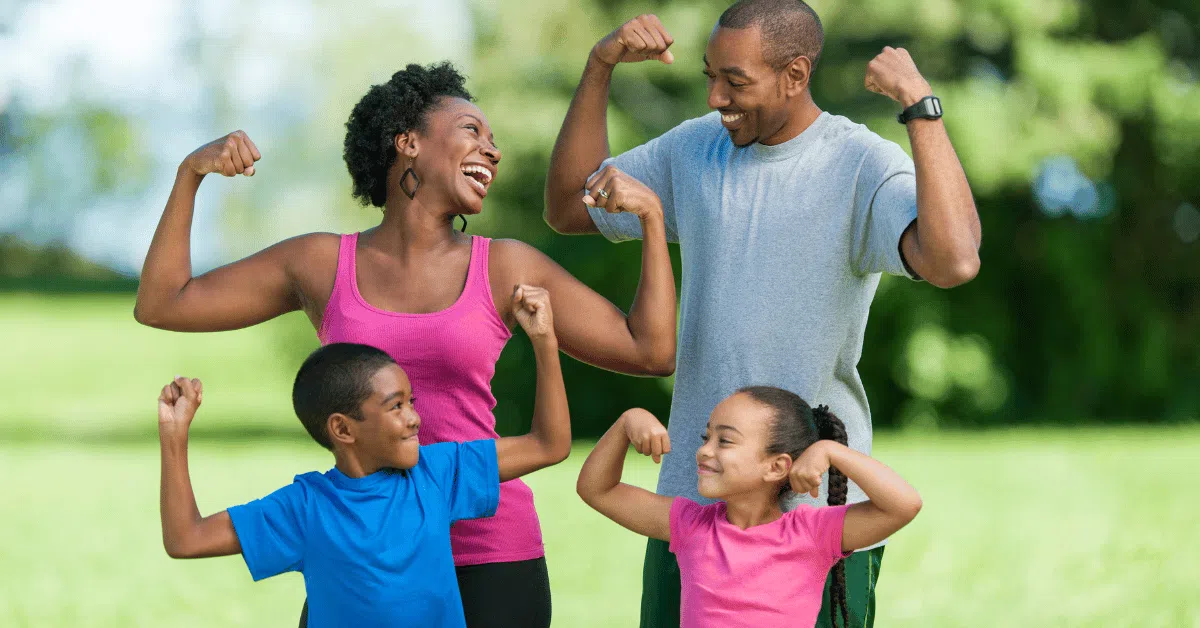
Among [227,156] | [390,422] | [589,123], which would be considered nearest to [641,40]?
[589,123]

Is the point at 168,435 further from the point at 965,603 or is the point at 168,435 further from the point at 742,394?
the point at 965,603

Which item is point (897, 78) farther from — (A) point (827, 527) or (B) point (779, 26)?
(A) point (827, 527)

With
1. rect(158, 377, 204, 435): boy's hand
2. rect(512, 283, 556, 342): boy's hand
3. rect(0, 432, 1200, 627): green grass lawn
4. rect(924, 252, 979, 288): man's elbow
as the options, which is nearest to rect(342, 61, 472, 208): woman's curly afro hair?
rect(512, 283, 556, 342): boy's hand

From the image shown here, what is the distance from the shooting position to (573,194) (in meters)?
3.77

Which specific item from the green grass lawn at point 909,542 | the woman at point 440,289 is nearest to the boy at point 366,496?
the woman at point 440,289

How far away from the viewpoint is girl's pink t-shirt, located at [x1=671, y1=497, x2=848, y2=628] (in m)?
3.24

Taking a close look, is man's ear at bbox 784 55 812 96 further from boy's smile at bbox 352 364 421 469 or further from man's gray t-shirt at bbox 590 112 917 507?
boy's smile at bbox 352 364 421 469

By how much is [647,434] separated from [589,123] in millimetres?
889

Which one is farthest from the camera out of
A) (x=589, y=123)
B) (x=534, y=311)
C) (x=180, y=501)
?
(x=589, y=123)

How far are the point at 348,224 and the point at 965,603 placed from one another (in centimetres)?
821

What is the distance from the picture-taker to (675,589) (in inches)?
141

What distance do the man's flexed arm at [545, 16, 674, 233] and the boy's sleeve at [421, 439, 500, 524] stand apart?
32.2 inches

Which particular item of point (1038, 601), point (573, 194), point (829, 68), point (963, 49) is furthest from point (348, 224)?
point (573, 194)

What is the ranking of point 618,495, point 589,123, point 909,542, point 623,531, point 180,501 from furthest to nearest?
point 623,531 → point 909,542 → point 589,123 → point 618,495 → point 180,501
